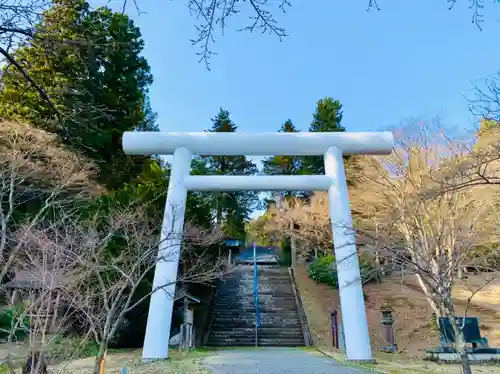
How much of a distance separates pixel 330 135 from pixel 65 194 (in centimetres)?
789

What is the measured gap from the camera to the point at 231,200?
2258cm

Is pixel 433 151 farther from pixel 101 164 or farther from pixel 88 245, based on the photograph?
pixel 101 164

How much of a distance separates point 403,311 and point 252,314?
5.52 m

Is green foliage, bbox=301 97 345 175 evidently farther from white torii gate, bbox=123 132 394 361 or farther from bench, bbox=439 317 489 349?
bench, bbox=439 317 489 349

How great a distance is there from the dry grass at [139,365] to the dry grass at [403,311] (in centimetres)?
347

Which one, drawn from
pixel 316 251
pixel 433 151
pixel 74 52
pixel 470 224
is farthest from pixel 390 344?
pixel 74 52

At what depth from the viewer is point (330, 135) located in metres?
9.83

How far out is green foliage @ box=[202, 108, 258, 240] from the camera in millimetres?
21969

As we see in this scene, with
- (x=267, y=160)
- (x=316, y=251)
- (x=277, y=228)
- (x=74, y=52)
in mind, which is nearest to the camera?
(x=74, y=52)

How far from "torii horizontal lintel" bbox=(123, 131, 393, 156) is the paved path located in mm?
4772

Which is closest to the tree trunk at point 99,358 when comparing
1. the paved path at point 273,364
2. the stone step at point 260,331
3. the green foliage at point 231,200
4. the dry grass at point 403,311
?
the paved path at point 273,364

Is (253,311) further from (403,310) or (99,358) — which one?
(99,358)

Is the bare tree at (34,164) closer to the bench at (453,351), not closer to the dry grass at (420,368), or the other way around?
the dry grass at (420,368)

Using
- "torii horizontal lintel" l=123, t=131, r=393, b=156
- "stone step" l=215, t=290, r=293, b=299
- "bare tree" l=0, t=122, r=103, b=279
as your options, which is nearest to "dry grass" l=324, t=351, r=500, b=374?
"torii horizontal lintel" l=123, t=131, r=393, b=156
